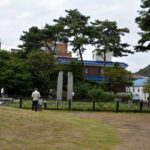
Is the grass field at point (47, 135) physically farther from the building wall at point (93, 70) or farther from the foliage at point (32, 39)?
the building wall at point (93, 70)

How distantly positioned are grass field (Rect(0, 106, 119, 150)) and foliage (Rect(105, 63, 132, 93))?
54.0 meters

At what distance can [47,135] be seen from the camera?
54.6 feet

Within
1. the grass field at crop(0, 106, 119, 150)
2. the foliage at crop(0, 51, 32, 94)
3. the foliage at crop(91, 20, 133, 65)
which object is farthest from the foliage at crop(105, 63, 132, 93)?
the grass field at crop(0, 106, 119, 150)

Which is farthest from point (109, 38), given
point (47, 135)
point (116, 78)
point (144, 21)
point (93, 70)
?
point (47, 135)

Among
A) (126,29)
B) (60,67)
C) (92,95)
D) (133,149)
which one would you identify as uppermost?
(126,29)

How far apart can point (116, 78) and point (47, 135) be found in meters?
59.2

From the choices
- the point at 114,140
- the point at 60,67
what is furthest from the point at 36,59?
the point at 114,140

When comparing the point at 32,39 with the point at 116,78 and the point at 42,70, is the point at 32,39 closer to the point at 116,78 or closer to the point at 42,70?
the point at 42,70

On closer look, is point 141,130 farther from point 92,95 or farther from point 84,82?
point 84,82

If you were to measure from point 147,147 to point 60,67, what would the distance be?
53.5 meters

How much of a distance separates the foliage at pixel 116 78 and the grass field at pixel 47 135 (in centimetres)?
5404

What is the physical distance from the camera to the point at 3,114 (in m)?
19.6

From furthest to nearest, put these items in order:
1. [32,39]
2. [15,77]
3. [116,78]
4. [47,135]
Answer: [32,39]
[116,78]
[15,77]
[47,135]

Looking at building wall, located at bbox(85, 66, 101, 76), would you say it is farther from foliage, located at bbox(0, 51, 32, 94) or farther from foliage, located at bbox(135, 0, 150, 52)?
foliage, located at bbox(135, 0, 150, 52)
